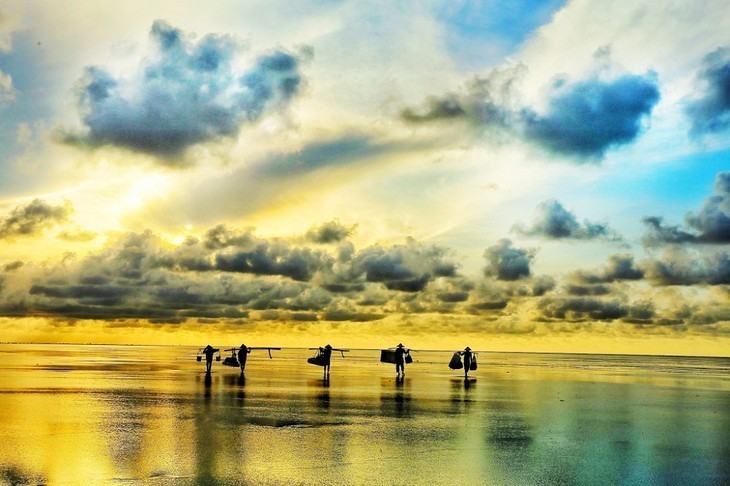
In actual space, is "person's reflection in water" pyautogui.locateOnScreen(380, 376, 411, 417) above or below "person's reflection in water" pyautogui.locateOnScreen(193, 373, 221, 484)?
below

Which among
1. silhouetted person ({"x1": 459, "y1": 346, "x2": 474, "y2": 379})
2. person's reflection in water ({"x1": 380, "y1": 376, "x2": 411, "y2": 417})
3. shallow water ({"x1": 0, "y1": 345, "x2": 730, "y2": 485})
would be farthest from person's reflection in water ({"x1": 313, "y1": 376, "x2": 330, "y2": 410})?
silhouetted person ({"x1": 459, "y1": 346, "x2": 474, "y2": 379})

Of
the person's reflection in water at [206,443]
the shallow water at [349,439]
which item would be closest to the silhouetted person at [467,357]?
the shallow water at [349,439]

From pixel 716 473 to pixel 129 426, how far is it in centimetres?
1892

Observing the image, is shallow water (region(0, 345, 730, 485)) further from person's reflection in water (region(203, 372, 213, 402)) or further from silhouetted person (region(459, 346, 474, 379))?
silhouetted person (region(459, 346, 474, 379))

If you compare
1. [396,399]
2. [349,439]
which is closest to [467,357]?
[396,399]

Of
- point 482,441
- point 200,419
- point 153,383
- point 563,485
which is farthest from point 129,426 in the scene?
point 153,383

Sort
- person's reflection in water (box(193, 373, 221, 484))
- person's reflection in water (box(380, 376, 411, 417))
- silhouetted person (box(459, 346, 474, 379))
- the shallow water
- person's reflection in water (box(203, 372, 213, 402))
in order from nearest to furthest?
person's reflection in water (box(193, 373, 221, 484)) < the shallow water < person's reflection in water (box(380, 376, 411, 417)) < person's reflection in water (box(203, 372, 213, 402)) < silhouetted person (box(459, 346, 474, 379))

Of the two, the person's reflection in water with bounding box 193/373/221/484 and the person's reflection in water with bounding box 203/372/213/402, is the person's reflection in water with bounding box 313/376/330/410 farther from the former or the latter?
the person's reflection in water with bounding box 203/372/213/402

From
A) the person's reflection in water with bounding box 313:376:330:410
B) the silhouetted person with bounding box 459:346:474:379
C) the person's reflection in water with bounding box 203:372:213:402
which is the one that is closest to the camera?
the person's reflection in water with bounding box 313:376:330:410

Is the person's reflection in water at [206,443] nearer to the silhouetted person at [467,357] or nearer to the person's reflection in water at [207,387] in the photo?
the person's reflection in water at [207,387]

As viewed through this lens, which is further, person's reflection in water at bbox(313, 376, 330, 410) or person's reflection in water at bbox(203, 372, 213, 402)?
person's reflection in water at bbox(203, 372, 213, 402)

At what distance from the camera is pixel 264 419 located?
26547 mm

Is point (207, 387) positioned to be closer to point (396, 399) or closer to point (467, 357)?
point (396, 399)

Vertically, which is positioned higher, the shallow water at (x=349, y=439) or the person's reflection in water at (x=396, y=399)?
the shallow water at (x=349, y=439)
